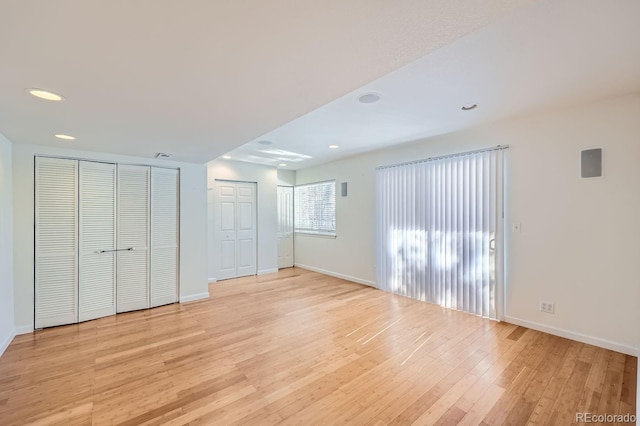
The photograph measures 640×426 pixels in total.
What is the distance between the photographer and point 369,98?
2.62m

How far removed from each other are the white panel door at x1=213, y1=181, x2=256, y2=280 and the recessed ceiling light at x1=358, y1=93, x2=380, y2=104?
13.3 ft

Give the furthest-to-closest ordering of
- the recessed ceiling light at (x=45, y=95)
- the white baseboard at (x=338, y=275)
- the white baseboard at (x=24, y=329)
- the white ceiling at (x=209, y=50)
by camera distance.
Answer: the white baseboard at (x=338, y=275) → the white baseboard at (x=24, y=329) → the recessed ceiling light at (x=45, y=95) → the white ceiling at (x=209, y=50)

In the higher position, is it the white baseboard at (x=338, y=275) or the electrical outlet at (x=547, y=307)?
the electrical outlet at (x=547, y=307)

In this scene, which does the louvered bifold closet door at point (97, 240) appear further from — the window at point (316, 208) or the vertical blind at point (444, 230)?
the vertical blind at point (444, 230)

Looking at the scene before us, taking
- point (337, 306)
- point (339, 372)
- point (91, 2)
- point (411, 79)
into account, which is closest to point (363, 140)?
point (411, 79)

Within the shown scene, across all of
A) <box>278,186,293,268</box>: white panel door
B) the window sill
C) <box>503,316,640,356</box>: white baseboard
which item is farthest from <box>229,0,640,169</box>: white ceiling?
<box>278,186,293,268</box>: white panel door

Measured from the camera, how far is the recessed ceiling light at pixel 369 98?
2.54m

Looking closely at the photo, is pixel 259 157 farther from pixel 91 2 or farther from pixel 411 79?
pixel 91 2

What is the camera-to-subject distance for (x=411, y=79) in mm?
2219

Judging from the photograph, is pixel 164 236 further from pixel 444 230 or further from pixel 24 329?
pixel 444 230

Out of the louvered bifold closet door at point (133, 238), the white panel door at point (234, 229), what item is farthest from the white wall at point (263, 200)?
the louvered bifold closet door at point (133, 238)

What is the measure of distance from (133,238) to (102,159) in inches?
46.2

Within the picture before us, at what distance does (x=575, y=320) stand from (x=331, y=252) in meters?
4.05

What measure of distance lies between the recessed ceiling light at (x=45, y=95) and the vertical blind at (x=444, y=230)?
4.19 meters
